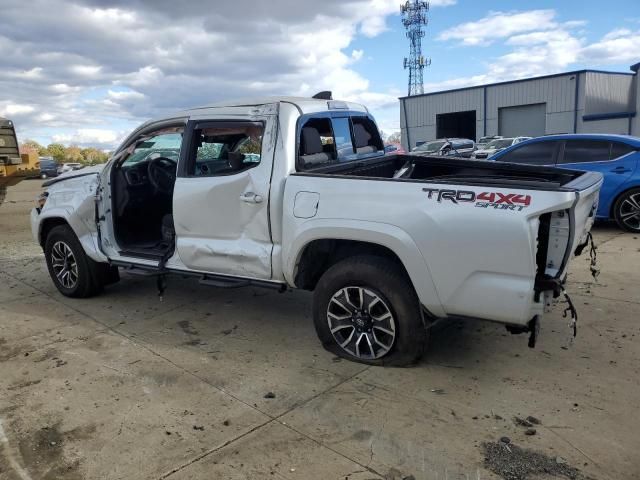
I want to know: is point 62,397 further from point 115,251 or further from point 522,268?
point 522,268

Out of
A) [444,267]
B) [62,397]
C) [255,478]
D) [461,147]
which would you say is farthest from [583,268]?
[461,147]

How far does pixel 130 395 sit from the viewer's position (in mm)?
3600

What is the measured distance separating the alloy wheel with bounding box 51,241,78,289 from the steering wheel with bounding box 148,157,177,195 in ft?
3.74

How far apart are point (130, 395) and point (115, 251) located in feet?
7.06

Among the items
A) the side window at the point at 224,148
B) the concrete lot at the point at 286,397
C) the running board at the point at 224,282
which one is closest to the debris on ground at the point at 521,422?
the concrete lot at the point at 286,397

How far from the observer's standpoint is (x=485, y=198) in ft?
10.3

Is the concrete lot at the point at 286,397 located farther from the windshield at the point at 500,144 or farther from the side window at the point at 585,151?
the windshield at the point at 500,144

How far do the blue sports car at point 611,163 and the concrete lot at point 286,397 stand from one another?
11.6 ft

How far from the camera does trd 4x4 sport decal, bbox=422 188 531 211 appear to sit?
3035mm

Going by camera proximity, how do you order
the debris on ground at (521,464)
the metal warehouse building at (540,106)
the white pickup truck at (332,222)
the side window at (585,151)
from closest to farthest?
the debris on ground at (521,464) → the white pickup truck at (332,222) → the side window at (585,151) → the metal warehouse building at (540,106)

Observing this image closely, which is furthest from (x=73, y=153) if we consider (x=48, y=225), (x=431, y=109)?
(x=48, y=225)

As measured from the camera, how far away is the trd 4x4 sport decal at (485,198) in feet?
9.96

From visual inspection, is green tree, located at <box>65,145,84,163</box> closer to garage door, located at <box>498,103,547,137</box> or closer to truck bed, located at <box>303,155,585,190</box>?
garage door, located at <box>498,103,547,137</box>

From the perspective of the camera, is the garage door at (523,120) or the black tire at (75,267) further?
the garage door at (523,120)
